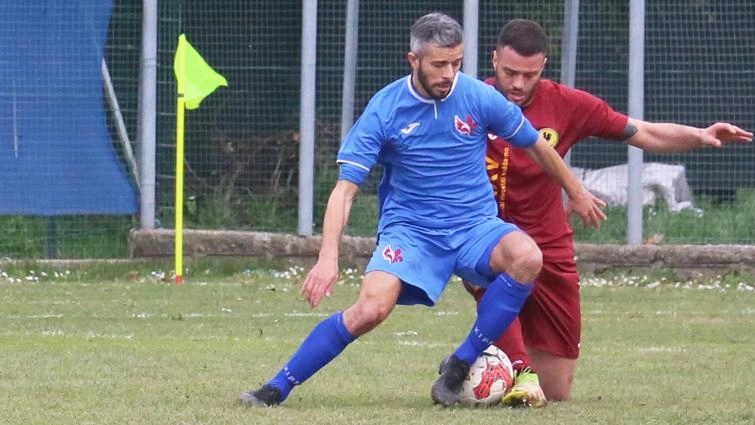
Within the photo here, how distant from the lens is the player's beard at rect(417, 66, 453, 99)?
654cm

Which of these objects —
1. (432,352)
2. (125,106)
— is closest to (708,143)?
(432,352)

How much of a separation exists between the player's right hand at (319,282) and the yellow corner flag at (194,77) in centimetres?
826

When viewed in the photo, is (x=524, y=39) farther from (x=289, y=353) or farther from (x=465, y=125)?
(x=289, y=353)

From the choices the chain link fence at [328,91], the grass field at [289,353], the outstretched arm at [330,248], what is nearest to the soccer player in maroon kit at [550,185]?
the grass field at [289,353]

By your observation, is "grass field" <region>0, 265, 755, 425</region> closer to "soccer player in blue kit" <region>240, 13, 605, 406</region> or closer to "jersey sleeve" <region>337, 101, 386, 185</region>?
"soccer player in blue kit" <region>240, 13, 605, 406</region>

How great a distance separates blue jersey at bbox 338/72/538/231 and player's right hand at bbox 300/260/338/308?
2.19 feet

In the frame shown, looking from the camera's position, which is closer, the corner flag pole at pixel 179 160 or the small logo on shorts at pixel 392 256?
the small logo on shorts at pixel 392 256

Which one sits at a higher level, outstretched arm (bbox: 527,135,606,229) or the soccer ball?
outstretched arm (bbox: 527,135,606,229)

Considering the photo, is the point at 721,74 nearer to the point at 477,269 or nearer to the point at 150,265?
the point at 150,265

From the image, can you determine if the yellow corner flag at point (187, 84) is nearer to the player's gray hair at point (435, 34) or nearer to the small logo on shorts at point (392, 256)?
the small logo on shorts at point (392, 256)

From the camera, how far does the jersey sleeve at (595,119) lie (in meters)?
7.33

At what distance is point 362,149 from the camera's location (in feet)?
21.3

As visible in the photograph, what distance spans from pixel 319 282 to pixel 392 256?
1.97 ft

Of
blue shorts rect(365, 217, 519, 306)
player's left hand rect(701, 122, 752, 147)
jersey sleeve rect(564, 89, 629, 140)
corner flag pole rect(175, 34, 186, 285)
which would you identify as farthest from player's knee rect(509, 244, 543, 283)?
corner flag pole rect(175, 34, 186, 285)
